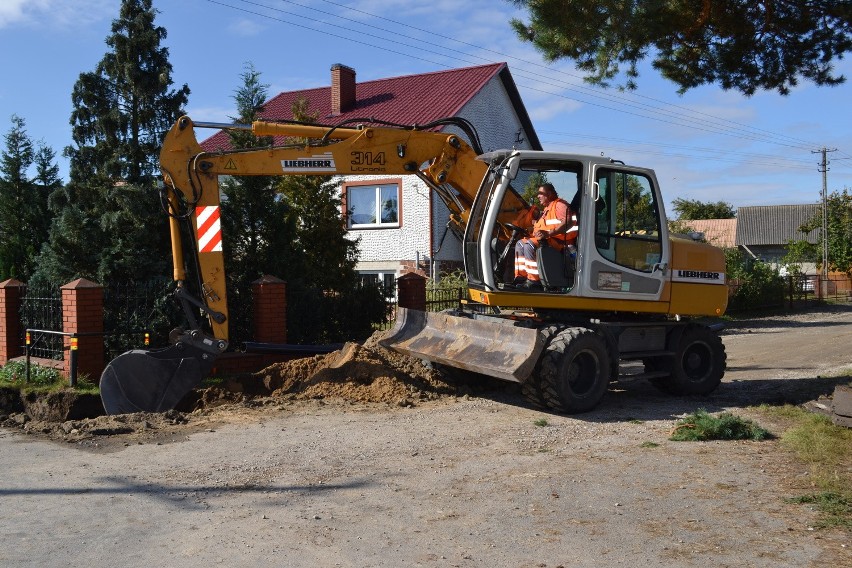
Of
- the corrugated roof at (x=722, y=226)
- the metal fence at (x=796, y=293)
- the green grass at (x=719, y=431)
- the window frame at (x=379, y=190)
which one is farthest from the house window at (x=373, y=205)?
the corrugated roof at (x=722, y=226)

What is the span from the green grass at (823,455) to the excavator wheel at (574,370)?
→ 2.01 meters

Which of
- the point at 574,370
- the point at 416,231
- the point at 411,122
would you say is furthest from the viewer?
the point at 411,122

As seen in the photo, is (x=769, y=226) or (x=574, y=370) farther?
(x=769, y=226)

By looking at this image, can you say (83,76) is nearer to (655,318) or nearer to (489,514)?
(655,318)

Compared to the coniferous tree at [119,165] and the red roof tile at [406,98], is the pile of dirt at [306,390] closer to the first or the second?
the coniferous tree at [119,165]

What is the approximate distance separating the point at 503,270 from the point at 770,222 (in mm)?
63728

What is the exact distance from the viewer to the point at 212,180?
9750mm

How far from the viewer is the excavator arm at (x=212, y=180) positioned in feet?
30.8

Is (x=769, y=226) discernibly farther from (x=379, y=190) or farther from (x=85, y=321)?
(x=85, y=321)

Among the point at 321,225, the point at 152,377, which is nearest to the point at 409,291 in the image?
the point at 321,225

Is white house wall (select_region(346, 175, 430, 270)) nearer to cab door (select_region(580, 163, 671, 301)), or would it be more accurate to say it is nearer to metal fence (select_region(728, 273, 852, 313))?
metal fence (select_region(728, 273, 852, 313))

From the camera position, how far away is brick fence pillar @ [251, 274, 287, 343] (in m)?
12.8

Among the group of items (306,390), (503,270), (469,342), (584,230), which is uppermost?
(584,230)

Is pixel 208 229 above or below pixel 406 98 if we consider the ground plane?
below
